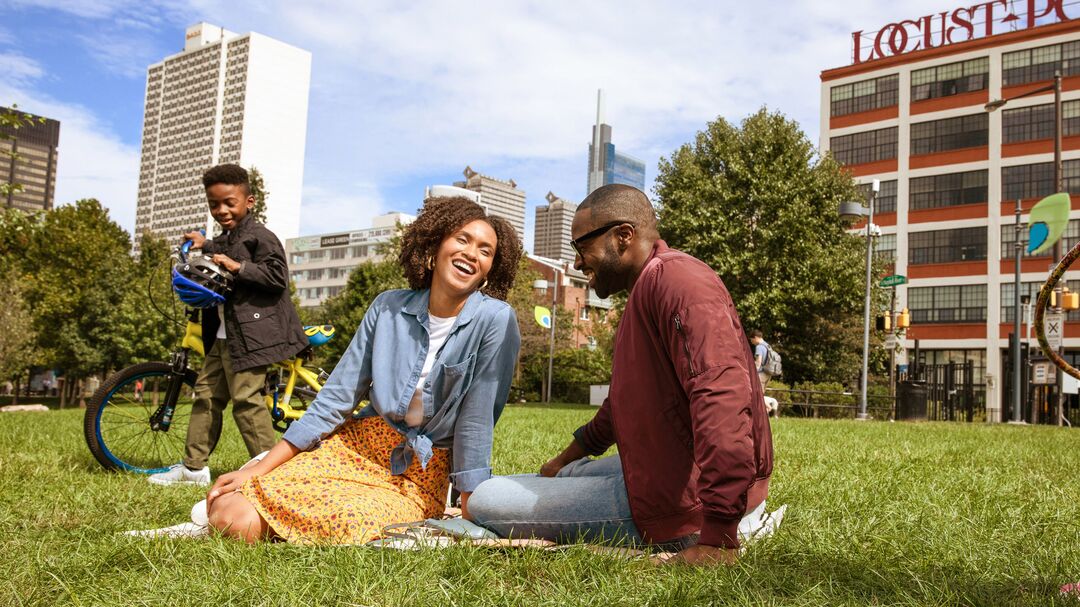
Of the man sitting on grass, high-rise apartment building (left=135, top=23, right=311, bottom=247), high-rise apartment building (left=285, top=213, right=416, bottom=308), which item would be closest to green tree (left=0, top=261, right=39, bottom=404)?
the man sitting on grass

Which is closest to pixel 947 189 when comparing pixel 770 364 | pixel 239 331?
pixel 770 364

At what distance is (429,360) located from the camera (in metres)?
3.63

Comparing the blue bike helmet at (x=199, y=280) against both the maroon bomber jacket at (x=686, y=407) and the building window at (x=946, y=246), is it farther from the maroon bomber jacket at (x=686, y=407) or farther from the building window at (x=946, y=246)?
the building window at (x=946, y=246)

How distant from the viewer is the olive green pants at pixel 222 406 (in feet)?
18.2

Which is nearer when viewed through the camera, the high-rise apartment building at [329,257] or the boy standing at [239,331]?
the boy standing at [239,331]

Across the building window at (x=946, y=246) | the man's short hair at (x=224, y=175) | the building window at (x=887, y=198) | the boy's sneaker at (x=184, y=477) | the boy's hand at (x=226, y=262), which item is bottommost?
the boy's sneaker at (x=184, y=477)

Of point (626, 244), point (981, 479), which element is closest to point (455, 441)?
point (626, 244)

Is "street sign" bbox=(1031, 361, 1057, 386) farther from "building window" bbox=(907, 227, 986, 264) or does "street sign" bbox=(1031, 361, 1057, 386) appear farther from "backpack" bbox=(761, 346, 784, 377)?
"building window" bbox=(907, 227, 986, 264)

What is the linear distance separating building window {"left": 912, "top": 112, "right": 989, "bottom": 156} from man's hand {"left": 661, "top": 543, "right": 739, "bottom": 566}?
4933 cm

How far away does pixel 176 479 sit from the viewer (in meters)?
5.48

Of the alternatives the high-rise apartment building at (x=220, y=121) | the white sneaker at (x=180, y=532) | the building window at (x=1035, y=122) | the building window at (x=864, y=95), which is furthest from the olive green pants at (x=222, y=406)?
the high-rise apartment building at (x=220, y=121)

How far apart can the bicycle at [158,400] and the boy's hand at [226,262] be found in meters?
0.58

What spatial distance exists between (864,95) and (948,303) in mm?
13461

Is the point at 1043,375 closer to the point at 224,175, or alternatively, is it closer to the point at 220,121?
the point at 224,175
